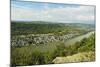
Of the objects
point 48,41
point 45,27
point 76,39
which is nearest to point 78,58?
point 76,39

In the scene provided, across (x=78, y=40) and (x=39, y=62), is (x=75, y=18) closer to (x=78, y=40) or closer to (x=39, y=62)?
(x=78, y=40)

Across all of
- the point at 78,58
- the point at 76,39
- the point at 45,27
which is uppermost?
the point at 45,27

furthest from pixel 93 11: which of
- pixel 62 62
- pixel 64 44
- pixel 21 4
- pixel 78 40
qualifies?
pixel 21 4

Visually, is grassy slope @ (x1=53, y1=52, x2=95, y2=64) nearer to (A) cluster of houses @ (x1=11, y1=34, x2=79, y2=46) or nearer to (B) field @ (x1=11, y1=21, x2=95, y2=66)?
(B) field @ (x1=11, y1=21, x2=95, y2=66)

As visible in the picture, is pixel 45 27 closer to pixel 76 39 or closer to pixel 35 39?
pixel 35 39

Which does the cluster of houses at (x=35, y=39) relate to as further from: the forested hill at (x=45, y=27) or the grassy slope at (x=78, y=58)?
the grassy slope at (x=78, y=58)

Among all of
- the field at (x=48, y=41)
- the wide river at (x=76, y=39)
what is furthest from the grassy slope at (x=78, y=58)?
the wide river at (x=76, y=39)

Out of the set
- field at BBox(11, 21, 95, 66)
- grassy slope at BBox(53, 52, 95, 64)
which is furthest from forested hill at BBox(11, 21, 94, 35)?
grassy slope at BBox(53, 52, 95, 64)
